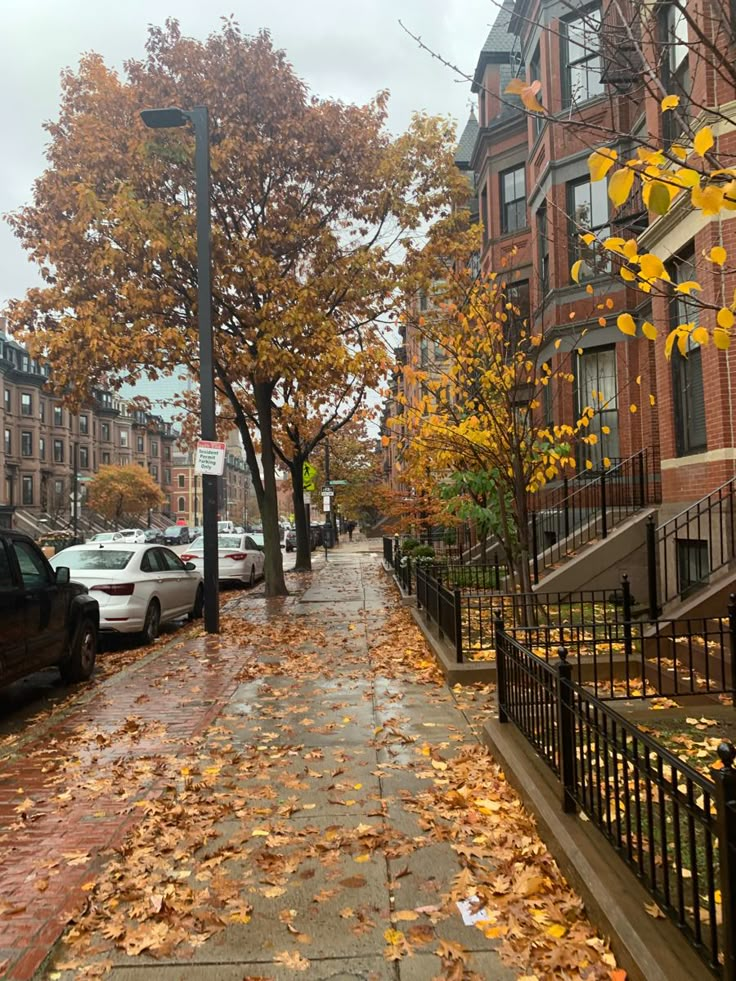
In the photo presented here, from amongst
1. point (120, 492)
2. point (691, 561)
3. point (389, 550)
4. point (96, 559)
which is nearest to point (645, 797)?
point (691, 561)

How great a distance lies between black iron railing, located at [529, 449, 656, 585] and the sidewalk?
20.5 feet

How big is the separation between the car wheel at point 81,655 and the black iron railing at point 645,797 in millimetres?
4929

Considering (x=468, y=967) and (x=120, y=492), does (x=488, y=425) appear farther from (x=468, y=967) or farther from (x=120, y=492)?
(x=120, y=492)

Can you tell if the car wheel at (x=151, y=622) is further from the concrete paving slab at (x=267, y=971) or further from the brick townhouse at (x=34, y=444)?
the brick townhouse at (x=34, y=444)

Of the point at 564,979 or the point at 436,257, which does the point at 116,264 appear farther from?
the point at 564,979

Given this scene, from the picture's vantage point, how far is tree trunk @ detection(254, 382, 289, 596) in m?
17.1

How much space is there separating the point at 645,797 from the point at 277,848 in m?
2.03

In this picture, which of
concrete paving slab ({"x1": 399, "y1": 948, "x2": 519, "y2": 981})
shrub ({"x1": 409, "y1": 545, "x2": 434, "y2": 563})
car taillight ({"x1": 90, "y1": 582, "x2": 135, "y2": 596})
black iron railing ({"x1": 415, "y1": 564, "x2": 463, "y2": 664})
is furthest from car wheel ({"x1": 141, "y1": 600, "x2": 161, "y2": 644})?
concrete paving slab ({"x1": 399, "y1": 948, "x2": 519, "y2": 981})

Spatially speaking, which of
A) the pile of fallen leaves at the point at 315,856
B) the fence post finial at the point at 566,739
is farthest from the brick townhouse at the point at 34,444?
the fence post finial at the point at 566,739

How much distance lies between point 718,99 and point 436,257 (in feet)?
22.5

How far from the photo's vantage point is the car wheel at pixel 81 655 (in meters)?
8.27

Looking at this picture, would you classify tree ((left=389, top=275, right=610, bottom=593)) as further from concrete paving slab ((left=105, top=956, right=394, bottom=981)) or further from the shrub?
concrete paving slab ((left=105, top=956, right=394, bottom=981))

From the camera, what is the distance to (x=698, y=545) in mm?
9195

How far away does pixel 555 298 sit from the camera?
1639 cm
